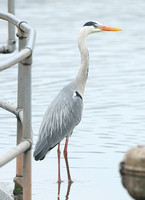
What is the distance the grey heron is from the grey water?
0.99 feet

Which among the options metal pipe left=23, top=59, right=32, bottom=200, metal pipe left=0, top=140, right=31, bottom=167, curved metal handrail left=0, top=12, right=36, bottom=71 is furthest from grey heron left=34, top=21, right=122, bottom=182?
metal pipe left=0, top=140, right=31, bottom=167

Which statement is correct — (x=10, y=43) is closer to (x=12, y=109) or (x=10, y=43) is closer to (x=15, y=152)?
(x=12, y=109)

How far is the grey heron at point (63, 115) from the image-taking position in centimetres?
691

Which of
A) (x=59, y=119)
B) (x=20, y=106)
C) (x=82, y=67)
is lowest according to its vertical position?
(x=59, y=119)

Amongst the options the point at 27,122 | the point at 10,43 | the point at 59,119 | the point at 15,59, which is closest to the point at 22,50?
the point at 15,59

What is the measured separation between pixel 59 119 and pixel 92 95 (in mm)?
4065

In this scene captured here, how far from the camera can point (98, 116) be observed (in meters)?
9.89

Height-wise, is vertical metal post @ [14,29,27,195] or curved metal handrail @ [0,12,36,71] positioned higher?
curved metal handrail @ [0,12,36,71]

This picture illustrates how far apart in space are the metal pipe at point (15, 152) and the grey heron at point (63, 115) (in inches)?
88.3

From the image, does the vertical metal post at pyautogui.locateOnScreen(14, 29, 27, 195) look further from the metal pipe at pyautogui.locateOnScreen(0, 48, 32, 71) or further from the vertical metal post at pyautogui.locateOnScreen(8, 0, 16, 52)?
the metal pipe at pyautogui.locateOnScreen(0, 48, 32, 71)

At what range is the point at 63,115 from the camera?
7.26m

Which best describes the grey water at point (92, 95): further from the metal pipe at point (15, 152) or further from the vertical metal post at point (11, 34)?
the metal pipe at point (15, 152)

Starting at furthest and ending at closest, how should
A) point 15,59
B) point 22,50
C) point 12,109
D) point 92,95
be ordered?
point 92,95 < point 12,109 < point 22,50 < point 15,59

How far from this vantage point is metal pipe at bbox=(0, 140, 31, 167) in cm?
413
